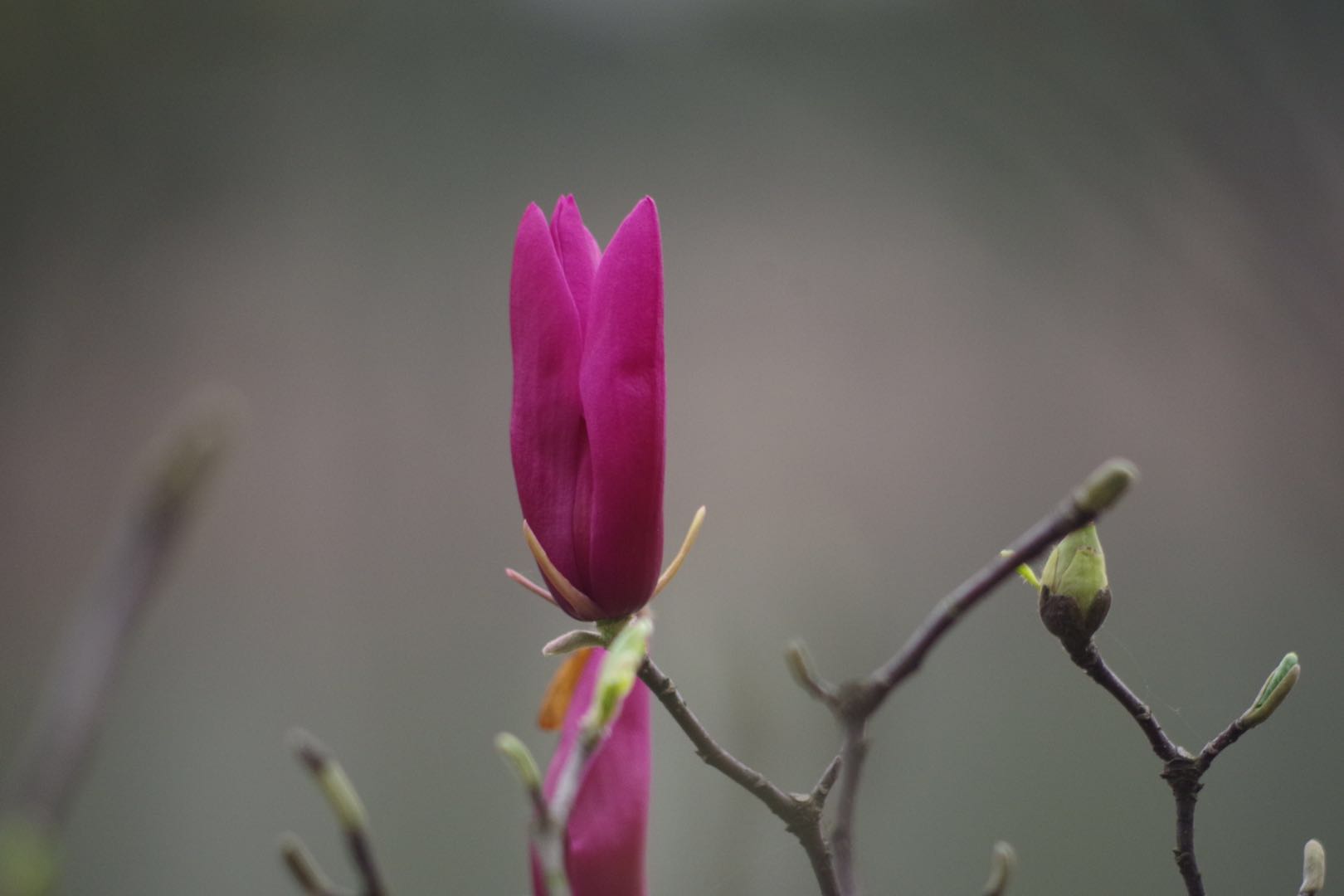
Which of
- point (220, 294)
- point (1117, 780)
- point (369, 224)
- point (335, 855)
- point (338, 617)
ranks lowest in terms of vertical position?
point (335, 855)

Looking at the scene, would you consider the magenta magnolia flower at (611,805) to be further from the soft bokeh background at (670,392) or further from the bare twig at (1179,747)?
the soft bokeh background at (670,392)

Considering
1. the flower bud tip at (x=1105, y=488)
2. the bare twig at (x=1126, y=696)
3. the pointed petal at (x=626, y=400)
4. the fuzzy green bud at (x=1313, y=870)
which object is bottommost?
the fuzzy green bud at (x=1313, y=870)

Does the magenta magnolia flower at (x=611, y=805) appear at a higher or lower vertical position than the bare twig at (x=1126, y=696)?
lower

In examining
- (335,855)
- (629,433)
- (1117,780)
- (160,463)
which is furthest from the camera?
(335,855)

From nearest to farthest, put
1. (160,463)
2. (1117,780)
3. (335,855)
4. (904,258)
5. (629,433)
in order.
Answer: (160,463) < (629,433) < (1117,780) < (335,855) < (904,258)

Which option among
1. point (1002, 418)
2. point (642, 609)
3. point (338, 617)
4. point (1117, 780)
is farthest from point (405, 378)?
point (642, 609)

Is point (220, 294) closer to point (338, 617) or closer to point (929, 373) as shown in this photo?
point (338, 617)

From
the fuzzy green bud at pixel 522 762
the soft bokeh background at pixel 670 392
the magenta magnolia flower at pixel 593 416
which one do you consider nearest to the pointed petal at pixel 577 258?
the magenta magnolia flower at pixel 593 416

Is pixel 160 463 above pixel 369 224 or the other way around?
the other way around

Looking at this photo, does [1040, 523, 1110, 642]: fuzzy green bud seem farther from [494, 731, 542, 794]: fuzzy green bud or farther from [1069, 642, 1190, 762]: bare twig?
[494, 731, 542, 794]: fuzzy green bud
